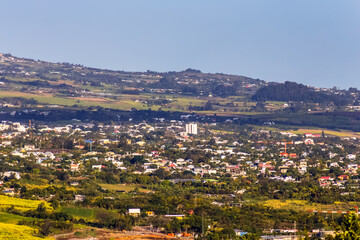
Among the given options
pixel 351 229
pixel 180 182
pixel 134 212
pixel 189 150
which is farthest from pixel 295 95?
pixel 351 229

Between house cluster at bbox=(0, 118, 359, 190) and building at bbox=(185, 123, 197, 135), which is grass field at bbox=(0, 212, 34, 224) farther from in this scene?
building at bbox=(185, 123, 197, 135)

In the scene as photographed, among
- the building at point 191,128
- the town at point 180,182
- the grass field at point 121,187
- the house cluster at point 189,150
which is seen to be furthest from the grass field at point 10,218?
the building at point 191,128

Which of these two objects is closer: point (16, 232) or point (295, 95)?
point (16, 232)

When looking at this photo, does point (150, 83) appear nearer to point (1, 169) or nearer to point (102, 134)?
point (102, 134)

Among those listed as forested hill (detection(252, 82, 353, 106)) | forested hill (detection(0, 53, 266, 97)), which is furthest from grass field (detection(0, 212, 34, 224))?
forested hill (detection(252, 82, 353, 106))

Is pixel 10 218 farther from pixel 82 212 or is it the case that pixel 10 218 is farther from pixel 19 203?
pixel 82 212

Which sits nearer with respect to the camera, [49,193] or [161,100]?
[49,193]

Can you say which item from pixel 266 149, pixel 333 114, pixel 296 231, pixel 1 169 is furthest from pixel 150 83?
pixel 296 231
